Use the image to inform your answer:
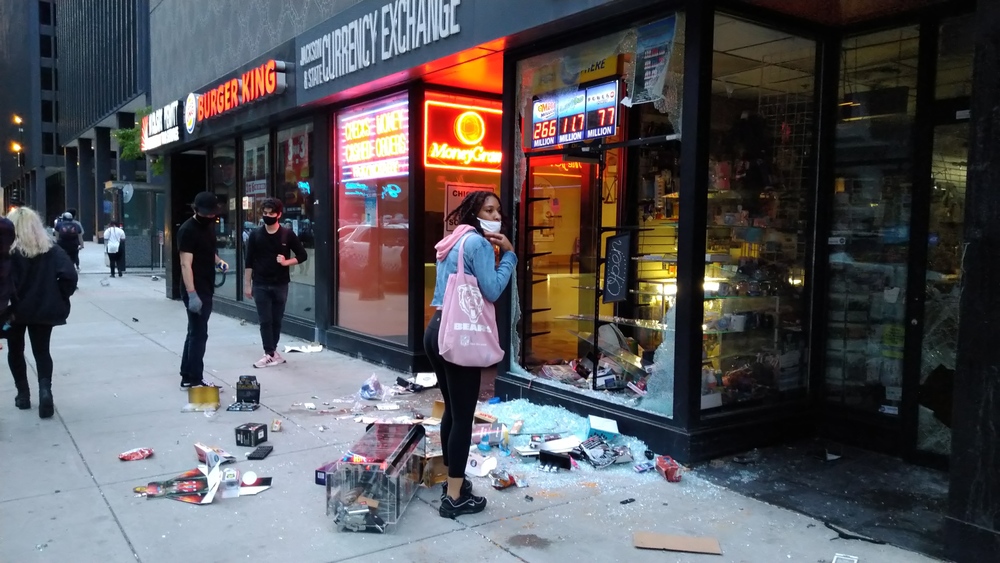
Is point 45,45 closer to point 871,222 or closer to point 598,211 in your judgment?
point 598,211

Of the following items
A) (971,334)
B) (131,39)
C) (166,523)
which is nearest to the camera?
(971,334)

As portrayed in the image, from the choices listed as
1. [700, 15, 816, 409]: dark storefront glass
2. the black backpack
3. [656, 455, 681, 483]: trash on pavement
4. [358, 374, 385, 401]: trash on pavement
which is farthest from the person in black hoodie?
the black backpack

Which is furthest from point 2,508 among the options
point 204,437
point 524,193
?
point 524,193

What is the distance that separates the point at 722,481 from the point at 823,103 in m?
3.09

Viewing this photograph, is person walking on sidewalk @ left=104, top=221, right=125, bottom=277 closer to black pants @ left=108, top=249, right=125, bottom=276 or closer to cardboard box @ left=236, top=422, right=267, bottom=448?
black pants @ left=108, top=249, right=125, bottom=276

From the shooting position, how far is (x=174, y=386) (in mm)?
7301

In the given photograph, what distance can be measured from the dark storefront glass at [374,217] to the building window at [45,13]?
6042 centimetres

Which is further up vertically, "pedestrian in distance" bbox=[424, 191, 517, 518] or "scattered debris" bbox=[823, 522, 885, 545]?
"pedestrian in distance" bbox=[424, 191, 517, 518]

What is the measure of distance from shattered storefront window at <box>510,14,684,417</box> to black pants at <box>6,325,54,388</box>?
157 inches

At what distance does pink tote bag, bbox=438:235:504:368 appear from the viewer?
155 inches

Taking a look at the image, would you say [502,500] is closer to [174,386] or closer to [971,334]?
[971,334]

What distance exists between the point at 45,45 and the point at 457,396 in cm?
6703

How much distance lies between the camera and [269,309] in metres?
8.32

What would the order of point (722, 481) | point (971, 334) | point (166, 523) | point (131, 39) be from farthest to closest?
point (131, 39) < point (722, 481) < point (166, 523) < point (971, 334)
